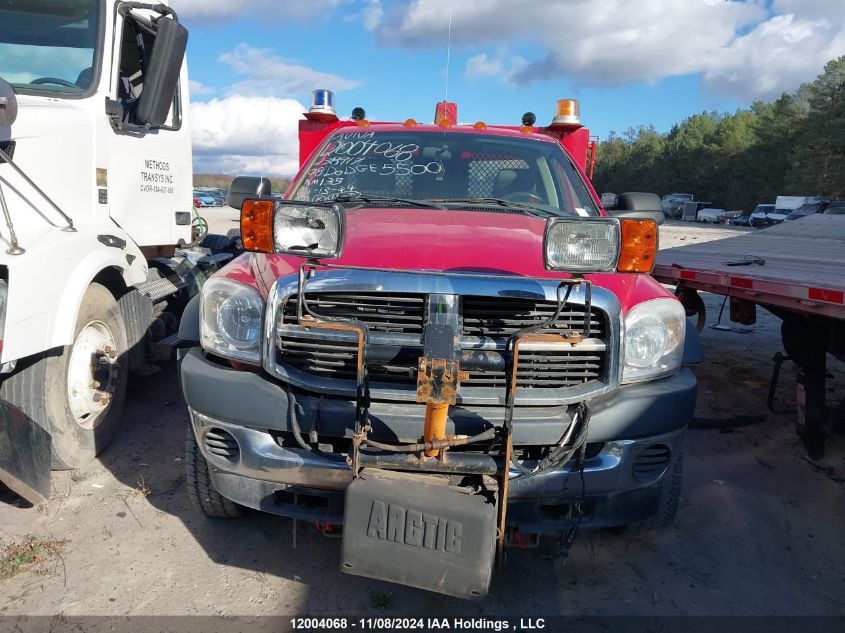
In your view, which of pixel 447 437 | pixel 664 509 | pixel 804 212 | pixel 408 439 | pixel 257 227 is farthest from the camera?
pixel 804 212

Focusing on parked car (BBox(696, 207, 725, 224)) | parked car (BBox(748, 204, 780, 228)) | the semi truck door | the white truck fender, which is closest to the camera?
the white truck fender

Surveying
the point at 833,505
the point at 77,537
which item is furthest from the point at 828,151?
the point at 77,537

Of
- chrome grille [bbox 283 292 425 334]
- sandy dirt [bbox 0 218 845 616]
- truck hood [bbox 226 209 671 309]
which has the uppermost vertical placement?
truck hood [bbox 226 209 671 309]

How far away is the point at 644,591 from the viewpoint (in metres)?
2.93

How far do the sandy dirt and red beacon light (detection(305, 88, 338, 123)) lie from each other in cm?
353

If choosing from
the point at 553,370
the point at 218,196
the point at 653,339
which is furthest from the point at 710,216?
the point at 553,370

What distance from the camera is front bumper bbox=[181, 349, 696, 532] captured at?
8.14 feet

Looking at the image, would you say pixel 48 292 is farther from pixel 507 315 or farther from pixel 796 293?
pixel 796 293

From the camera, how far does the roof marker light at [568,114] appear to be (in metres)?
6.25

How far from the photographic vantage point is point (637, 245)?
2.53 meters

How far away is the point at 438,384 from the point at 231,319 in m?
1.02

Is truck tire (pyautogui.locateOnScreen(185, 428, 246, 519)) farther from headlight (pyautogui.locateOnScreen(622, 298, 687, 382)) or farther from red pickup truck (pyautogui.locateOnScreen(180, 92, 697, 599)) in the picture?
headlight (pyautogui.locateOnScreen(622, 298, 687, 382))

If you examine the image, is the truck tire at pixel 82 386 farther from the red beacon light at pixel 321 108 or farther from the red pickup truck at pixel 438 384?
the red beacon light at pixel 321 108

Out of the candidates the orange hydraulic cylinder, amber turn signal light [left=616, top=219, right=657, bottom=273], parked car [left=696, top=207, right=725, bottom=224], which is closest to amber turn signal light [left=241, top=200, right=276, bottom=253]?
the orange hydraulic cylinder
